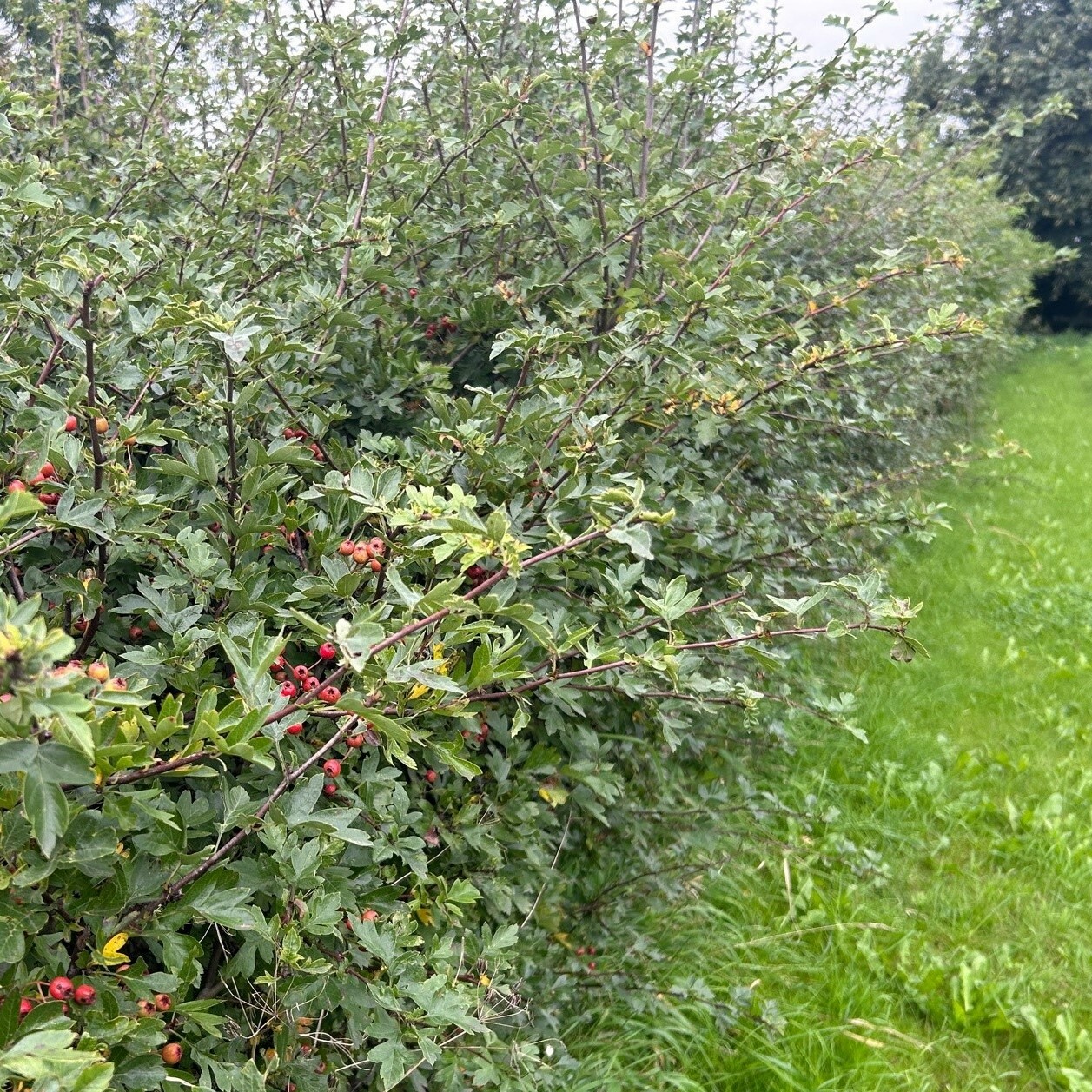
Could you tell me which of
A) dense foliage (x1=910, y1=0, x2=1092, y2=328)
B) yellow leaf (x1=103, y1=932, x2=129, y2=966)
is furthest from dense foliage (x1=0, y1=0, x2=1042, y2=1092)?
dense foliage (x1=910, y1=0, x2=1092, y2=328)

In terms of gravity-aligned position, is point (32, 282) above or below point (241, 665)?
above

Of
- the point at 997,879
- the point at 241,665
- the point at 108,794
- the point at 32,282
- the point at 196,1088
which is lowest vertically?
the point at 997,879

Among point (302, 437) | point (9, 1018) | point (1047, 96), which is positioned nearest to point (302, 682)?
point (9, 1018)

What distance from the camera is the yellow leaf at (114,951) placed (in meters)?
0.98

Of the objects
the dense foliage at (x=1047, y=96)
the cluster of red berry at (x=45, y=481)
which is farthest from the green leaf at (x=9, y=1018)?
the dense foliage at (x=1047, y=96)

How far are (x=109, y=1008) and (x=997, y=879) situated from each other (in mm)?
2963

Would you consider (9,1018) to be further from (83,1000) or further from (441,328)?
(441,328)

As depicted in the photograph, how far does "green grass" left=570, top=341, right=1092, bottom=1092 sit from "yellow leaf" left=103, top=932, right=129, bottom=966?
149 centimetres

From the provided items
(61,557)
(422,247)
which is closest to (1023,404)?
(422,247)

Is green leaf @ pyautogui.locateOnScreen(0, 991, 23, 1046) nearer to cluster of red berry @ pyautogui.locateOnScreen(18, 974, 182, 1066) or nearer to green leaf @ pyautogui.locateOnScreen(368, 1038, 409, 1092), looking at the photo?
cluster of red berry @ pyautogui.locateOnScreen(18, 974, 182, 1066)

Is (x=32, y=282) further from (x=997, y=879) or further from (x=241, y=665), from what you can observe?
(x=997, y=879)

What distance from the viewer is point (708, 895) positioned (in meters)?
2.80

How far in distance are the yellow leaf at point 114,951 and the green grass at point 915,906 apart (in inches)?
58.7

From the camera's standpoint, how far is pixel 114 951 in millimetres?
983
